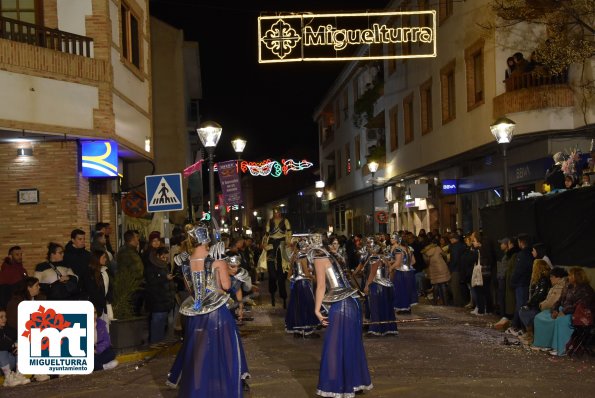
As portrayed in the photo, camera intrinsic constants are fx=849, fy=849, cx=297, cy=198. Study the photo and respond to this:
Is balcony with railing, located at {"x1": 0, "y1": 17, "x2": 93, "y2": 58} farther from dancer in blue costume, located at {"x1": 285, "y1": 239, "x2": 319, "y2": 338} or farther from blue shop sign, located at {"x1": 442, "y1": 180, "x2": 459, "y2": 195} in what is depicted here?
blue shop sign, located at {"x1": 442, "y1": 180, "x2": 459, "y2": 195}

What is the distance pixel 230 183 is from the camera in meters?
23.3

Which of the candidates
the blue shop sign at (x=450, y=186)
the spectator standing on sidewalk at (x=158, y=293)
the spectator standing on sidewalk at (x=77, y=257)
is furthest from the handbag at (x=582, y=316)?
the blue shop sign at (x=450, y=186)

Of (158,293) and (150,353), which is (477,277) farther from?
(150,353)

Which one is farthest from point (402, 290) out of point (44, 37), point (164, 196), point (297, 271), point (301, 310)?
point (44, 37)

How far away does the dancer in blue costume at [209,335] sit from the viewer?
855 cm

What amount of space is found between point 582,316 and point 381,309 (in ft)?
13.5

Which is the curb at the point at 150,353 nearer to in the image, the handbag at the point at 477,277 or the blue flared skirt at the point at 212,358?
the blue flared skirt at the point at 212,358

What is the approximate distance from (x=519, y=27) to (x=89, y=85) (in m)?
11.5

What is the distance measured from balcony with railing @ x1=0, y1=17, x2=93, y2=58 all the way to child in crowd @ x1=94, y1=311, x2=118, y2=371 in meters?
6.87

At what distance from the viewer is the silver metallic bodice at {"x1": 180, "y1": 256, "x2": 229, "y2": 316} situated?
8.72 metres

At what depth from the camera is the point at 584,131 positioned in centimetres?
2164

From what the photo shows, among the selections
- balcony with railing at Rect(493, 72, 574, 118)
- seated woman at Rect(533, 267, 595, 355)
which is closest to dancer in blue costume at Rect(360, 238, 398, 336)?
seated woman at Rect(533, 267, 595, 355)

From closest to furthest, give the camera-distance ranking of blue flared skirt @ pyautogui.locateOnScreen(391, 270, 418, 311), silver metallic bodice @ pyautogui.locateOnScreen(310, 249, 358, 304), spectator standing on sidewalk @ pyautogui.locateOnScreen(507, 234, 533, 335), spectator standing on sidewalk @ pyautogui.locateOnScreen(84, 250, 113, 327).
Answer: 1. silver metallic bodice @ pyautogui.locateOnScreen(310, 249, 358, 304)
2. spectator standing on sidewalk @ pyautogui.locateOnScreen(84, 250, 113, 327)
3. spectator standing on sidewalk @ pyautogui.locateOnScreen(507, 234, 533, 335)
4. blue flared skirt @ pyautogui.locateOnScreen(391, 270, 418, 311)

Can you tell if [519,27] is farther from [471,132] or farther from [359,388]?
[359,388]
